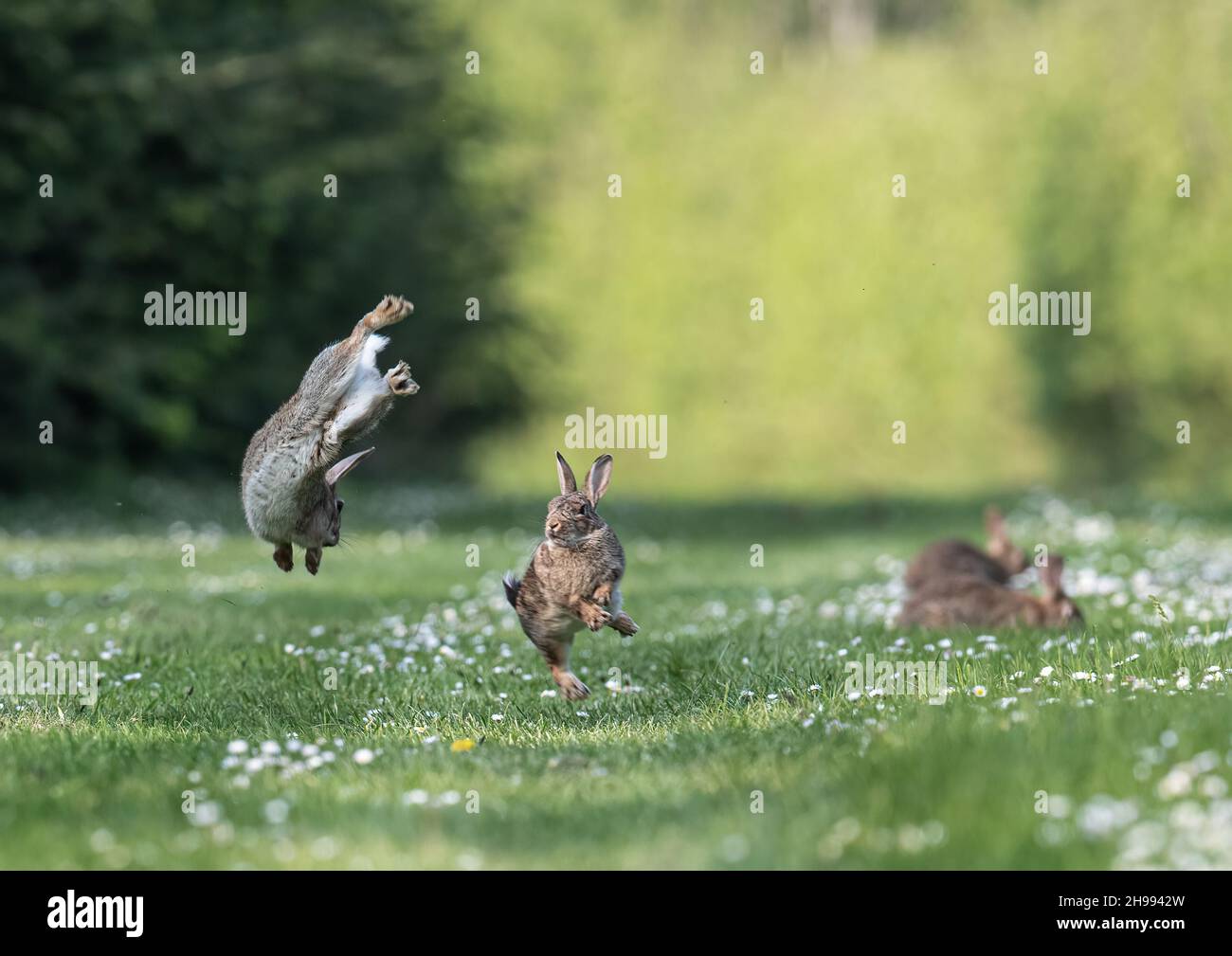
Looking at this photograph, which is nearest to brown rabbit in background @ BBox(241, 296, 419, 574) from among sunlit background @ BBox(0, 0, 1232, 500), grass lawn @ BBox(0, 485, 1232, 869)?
grass lawn @ BBox(0, 485, 1232, 869)

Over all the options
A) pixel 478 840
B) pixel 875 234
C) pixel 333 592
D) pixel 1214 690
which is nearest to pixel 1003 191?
pixel 875 234

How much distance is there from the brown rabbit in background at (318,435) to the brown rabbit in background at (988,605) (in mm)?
3781

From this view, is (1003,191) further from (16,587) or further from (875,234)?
(16,587)

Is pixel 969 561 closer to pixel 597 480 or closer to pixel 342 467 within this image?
pixel 597 480

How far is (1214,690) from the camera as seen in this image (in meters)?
6.02

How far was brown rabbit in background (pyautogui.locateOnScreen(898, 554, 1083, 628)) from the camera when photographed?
915cm

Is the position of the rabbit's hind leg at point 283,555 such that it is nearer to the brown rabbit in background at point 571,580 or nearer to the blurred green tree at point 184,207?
the brown rabbit in background at point 571,580

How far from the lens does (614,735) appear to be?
6312mm

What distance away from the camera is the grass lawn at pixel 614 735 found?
452 centimetres

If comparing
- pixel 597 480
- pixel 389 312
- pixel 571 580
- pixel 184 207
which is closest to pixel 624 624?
pixel 571 580

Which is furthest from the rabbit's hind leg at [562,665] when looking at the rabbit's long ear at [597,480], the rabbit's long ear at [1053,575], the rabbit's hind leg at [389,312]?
the rabbit's long ear at [1053,575]

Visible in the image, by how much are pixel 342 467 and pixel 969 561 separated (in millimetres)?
5238

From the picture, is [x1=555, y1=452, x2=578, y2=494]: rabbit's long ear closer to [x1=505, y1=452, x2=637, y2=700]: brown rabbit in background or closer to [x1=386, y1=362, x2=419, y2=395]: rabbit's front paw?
[x1=505, y1=452, x2=637, y2=700]: brown rabbit in background
